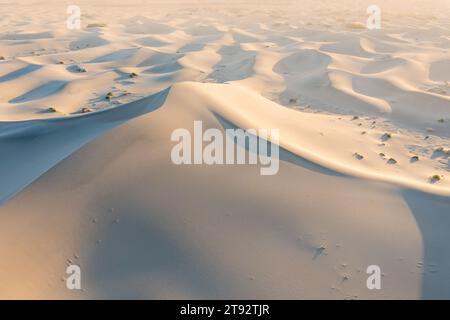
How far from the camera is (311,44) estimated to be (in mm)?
17734

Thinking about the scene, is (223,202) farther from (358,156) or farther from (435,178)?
(435,178)

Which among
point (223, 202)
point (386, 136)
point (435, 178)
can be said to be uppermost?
point (223, 202)

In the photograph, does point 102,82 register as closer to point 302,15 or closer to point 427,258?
point 427,258

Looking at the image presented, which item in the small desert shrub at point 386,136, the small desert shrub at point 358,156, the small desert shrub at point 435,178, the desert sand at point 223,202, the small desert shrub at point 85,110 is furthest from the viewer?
the small desert shrub at point 85,110

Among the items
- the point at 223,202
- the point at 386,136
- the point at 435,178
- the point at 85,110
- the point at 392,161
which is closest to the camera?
the point at 223,202

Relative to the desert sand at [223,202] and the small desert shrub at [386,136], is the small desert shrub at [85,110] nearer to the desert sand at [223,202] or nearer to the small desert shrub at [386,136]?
the desert sand at [223,202]

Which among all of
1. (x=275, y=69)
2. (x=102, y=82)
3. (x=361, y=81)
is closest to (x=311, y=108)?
(x=361, y=81)

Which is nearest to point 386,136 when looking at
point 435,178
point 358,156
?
point 358,156

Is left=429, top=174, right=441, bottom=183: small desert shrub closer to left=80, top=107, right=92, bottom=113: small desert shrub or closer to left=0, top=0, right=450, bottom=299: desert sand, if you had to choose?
left=0, top=0, right=450, bottom=299: desert sand

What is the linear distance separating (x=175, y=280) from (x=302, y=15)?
27941 millimetres

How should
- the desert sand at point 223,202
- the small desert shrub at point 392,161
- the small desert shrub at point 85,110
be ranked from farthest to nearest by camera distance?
the small desert shrub at point 85,110 < the small desert shrub at point 392,161 < the desert sand at point 223,202

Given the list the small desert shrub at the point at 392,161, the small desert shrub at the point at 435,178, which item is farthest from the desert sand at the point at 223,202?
the small desert shrub at the point at 392,161

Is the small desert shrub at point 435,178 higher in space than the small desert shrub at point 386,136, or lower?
lower
